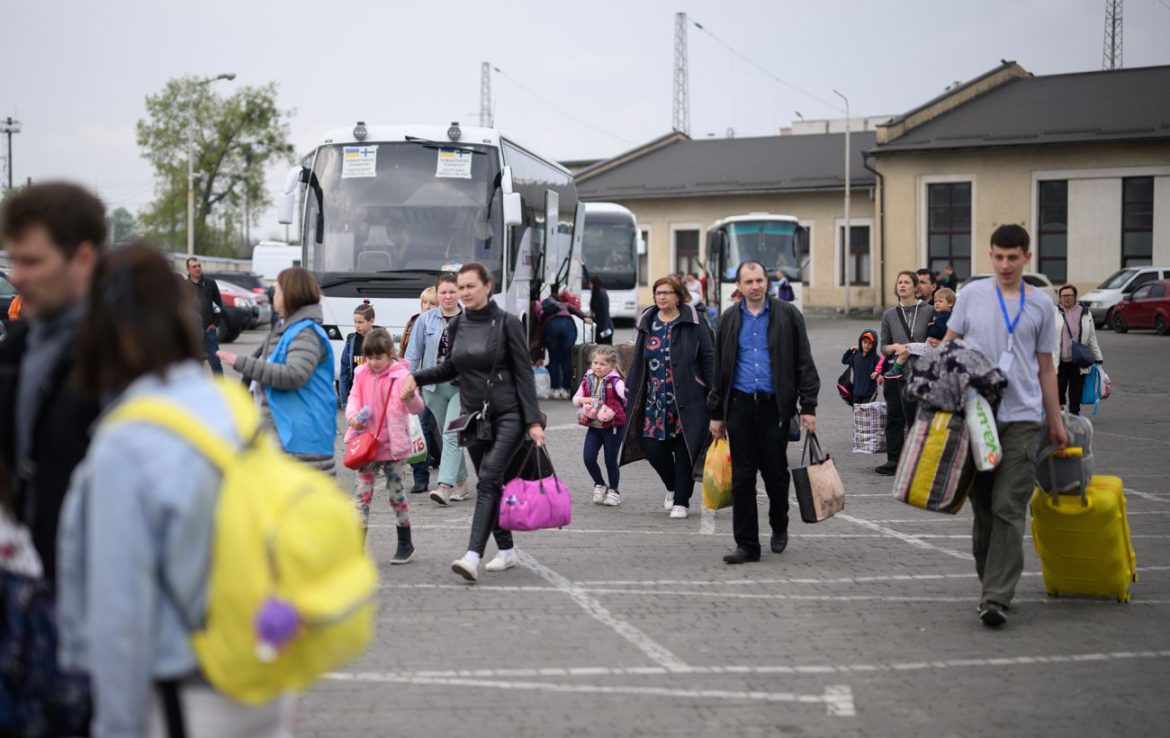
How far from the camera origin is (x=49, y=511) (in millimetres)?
3104

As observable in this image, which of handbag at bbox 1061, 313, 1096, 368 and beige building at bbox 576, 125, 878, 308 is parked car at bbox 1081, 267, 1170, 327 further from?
handbag at bbox 1061, 313, 1096, 368

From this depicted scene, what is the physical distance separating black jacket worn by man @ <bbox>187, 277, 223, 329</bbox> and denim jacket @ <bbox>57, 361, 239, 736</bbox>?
631 inches

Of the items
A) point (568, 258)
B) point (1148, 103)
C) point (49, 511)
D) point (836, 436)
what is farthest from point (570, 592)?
point (1148, 103)

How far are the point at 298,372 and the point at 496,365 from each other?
133 cm

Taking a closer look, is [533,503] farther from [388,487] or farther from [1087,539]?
[1087,539]

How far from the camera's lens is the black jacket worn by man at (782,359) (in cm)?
870

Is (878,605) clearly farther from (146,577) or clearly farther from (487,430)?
(146,577)

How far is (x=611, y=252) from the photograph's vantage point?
4238 cm

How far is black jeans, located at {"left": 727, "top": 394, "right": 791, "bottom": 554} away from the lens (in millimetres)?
8789

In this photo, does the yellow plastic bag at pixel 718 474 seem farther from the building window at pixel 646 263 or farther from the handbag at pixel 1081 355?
Answer: the building window at pixel 646 263

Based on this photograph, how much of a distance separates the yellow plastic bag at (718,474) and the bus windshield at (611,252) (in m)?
32.9

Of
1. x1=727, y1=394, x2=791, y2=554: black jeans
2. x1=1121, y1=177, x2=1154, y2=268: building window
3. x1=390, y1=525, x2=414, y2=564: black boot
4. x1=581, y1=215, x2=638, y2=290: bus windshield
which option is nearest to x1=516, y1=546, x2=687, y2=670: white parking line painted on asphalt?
x1=390, y1=525, x2=414, y2=564: black boot

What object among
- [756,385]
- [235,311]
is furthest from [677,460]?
[235,311]

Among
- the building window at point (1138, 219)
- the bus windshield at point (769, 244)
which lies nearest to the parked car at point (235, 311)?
the bus windshield at point (769, 244)
